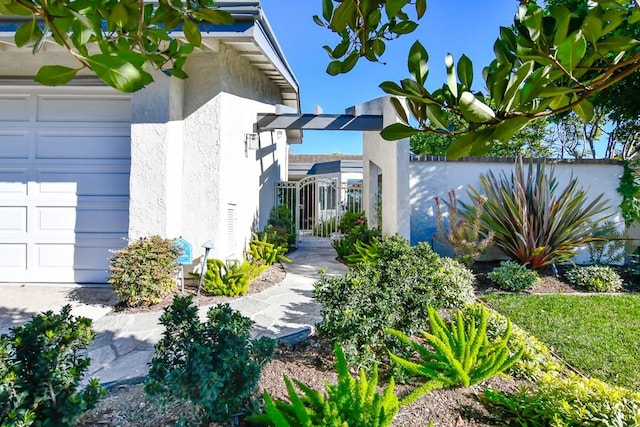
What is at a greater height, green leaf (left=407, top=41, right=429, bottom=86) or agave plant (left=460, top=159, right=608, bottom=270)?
green leaf (left=407, top=41, right=429, bottom=86)

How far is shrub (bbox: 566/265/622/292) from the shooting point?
6453 mm

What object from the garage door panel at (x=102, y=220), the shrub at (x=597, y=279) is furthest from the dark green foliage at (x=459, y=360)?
the garage door panel at (x=102, y=220)

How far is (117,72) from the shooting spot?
0.94 metres

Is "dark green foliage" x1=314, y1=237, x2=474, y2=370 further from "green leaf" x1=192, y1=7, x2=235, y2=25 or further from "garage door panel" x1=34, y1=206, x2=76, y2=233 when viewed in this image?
"garage door panel" x1=34, y1=206, x2=76, y2=233

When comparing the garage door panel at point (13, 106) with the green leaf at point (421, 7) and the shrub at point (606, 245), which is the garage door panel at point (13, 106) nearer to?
the green leaf at point (421, 7)

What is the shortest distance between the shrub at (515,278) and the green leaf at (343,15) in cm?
619

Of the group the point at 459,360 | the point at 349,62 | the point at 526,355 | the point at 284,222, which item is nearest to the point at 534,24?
the point at 349,62

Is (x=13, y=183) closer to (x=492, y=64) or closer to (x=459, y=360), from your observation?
(x=459, y=360)

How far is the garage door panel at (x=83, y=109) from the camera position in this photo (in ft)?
20.3

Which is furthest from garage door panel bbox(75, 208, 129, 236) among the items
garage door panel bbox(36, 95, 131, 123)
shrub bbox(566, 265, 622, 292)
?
shrub bbox(566, 265, 622, 292)

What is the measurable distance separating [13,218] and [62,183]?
1.12 meters

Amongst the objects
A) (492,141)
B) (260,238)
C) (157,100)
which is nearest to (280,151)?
(260,238)

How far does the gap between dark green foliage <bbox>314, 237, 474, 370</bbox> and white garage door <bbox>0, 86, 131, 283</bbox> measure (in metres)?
4.74

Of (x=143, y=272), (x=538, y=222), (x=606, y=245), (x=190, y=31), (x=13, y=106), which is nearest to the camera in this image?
(x=190, y=31)
